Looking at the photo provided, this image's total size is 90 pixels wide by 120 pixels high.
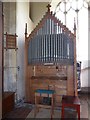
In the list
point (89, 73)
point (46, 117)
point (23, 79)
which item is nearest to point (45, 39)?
point (23, 79)

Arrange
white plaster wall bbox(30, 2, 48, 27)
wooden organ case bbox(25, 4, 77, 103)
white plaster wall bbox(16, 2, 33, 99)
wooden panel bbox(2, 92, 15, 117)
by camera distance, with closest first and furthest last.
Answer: wooden panel bbox(2, 92, 15, 117) < wooden organ case bbox(25, 4, 77, 103) < white plaster wall bbox(16, 2, 33, 99) < white plaster wall bbox(30, 2, 48, 27)

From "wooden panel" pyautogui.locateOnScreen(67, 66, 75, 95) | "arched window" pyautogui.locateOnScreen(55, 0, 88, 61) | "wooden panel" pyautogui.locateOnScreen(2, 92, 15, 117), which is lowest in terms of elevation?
"wooden panel" pyautogui.locateOnScreen(2, 92, 15, 117)

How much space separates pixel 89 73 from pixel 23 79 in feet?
7.74

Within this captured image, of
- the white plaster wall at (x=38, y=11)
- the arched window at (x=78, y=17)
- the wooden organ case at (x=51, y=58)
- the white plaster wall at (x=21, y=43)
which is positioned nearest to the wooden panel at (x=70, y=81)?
the wooden organ case at (x=51, y=58)

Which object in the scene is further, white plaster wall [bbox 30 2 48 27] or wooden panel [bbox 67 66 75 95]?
white plaster wall [bbox 30 2 48 27]

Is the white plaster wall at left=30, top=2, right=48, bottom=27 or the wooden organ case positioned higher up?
the white plaster wall at left=30, top=2, right=48, bottom=27

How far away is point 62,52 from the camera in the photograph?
4.20 metres

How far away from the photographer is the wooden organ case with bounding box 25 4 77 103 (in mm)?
4180

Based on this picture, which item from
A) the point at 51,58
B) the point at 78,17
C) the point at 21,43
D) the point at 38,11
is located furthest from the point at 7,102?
the point at 78,17

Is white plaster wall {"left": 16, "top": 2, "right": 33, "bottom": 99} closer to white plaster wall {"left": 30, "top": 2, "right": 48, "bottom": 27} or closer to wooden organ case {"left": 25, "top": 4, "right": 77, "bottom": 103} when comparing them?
wooden organ case {"left": 25, "top": 4, "right": 77, "bottom": 103}

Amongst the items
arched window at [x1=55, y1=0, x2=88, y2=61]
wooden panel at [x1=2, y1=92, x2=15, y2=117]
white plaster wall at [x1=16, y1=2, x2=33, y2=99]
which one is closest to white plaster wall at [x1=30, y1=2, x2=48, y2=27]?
arched window at [x1=55, y1=0, x2=88, y2=61]

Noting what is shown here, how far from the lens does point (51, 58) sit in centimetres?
431

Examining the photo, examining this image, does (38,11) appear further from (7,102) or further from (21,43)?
(7,102)

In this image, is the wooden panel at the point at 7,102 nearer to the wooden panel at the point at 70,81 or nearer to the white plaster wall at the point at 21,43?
the white plaster wall at the point at 21,43
